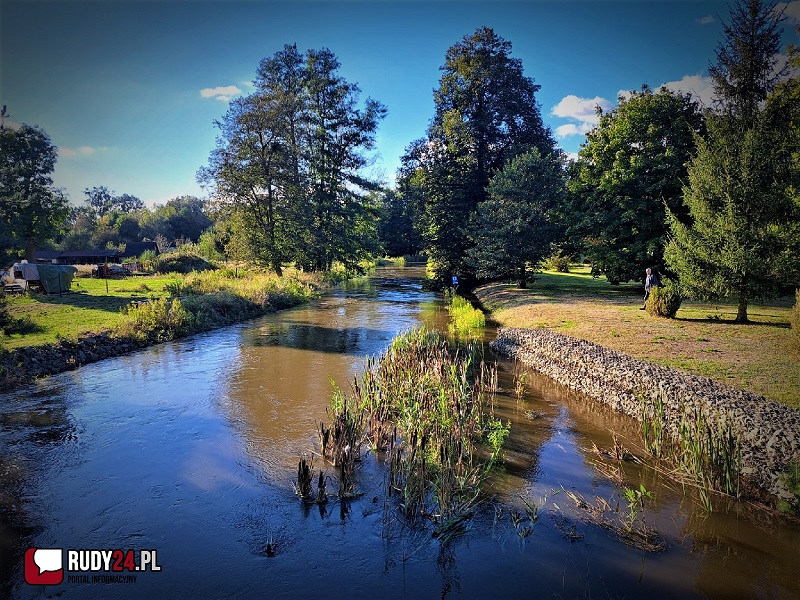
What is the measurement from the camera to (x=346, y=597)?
5.36 metres

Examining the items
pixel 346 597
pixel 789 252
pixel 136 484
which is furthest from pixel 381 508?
pixel 789 252

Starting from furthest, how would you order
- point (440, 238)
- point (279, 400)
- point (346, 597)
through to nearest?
1. point (440, 238)
2. point (279, 400)
3. point (346, 597)

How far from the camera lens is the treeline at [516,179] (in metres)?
16.3

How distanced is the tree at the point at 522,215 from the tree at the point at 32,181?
50.0 metres

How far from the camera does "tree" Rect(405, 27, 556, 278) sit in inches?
1458

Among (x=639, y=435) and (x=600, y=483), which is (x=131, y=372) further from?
(x=639, y=435)

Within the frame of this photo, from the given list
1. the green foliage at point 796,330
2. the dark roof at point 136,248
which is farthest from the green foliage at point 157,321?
the dark roof at point 136,248

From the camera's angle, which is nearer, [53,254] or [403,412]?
[403,412]

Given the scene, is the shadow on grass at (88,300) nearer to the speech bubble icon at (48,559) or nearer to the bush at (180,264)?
the speech bubble icon at (48,559)

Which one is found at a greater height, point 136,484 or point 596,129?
point 596,129

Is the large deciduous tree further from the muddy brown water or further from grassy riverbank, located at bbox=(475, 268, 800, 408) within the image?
the muddy brown water

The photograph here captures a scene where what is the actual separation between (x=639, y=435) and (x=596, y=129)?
27930mm

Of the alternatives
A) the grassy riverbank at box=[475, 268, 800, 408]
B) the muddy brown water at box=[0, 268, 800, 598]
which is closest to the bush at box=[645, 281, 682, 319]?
the grassy riverbank at box=[475, 268, 800, 408]

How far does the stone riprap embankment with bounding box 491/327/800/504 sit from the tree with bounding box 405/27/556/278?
21912 mm
